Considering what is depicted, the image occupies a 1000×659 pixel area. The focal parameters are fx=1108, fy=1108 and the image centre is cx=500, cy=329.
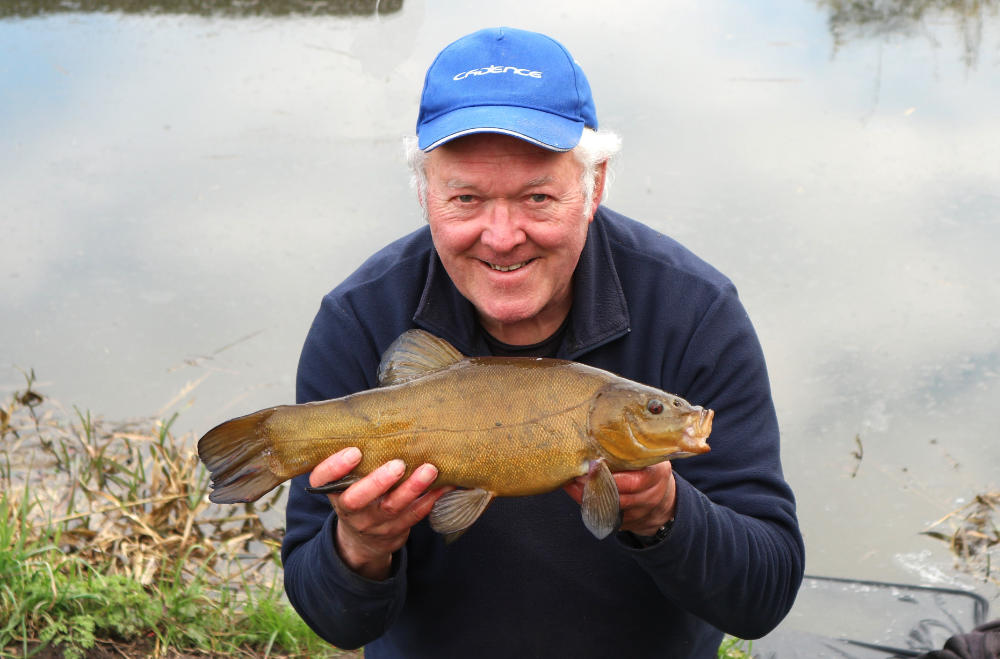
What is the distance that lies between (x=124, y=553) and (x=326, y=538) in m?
1.44

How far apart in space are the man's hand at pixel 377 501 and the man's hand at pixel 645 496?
0.28 meters

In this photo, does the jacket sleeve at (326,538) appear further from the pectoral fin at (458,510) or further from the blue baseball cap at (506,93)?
the blue baseball cap at (506,93)

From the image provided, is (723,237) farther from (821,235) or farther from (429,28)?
(429,28)

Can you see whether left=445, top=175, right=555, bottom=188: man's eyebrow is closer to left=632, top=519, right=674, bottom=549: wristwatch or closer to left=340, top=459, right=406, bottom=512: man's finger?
left=340, top=459, right=406, bottom=512: man's finger

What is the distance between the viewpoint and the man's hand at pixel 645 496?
2.01m

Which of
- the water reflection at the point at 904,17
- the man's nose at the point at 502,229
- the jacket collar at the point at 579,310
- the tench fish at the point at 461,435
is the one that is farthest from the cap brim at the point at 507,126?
the water reflection at the point at 904,17

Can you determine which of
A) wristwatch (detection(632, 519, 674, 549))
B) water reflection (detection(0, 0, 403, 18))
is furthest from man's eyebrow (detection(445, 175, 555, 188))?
water reflection (detection(0, 0, 403, 18))

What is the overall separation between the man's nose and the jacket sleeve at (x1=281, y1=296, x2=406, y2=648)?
0.43m

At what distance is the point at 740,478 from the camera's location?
7.79 ft

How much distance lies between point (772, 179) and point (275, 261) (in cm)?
247

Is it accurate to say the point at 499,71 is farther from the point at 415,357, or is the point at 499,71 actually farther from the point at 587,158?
the point at 415,357

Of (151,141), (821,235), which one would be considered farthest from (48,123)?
(821,235)

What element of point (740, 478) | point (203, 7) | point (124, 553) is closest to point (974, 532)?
point (740, 478)

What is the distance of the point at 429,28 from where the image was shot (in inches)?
262
